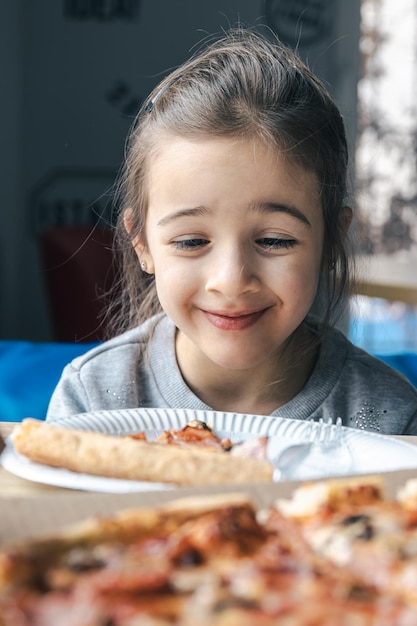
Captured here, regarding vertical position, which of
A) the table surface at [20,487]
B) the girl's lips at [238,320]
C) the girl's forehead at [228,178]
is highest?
the girl's forehead at [228,178]

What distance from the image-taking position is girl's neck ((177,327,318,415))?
1.31 meters

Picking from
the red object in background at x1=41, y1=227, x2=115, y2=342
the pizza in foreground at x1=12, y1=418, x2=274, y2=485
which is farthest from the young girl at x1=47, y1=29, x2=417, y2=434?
the red object in background at x1=41, y1=227, x2=115, y2=342

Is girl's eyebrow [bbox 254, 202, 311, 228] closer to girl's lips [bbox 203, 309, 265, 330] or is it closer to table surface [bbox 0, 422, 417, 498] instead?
girl's lips [bbox 203, 309, 265, 330]

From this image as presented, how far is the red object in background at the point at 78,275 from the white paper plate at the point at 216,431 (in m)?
2.37

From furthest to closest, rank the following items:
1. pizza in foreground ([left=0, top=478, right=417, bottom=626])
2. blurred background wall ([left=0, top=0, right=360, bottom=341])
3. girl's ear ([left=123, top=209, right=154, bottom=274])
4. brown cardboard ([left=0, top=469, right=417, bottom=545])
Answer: blurred background wall ([left=0, top=0, right=360, bottom=341]), girl's ear ([left=123, top=209, right=154, bottom=274]), brown cardboard ([left=0, top=469, right=417, bottom=545]), pizza in foreground ([left=0, top=478, right=417, bottom=626])

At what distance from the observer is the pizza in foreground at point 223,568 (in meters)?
0.33

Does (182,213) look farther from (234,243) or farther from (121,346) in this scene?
(121,346)

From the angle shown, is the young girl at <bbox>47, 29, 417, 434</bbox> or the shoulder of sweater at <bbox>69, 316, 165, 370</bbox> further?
the shoulder of sweater at <bbox>69, 316, 165, 370</bbox>

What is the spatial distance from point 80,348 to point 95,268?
54.6 inches

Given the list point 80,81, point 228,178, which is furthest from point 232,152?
point 80,81

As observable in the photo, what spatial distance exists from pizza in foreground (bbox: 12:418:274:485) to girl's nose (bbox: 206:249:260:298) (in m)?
0.36

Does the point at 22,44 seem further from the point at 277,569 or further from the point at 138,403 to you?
the point at 277,569

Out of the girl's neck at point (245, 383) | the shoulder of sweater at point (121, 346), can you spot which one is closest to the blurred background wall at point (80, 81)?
the shoulder of sweater at point (121, 346)

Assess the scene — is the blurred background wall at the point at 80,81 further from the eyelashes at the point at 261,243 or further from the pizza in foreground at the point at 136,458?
the pizza in foreground at the point at 136,458
